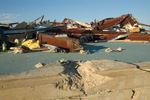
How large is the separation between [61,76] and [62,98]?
0.31m

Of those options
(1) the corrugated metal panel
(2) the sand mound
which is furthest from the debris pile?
(2) the sand mound

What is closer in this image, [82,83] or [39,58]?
[82,83]

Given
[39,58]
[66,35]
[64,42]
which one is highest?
[66,35]

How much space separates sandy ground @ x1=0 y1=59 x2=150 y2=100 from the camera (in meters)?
1.79

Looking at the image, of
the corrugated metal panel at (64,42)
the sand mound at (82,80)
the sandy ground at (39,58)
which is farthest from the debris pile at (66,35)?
the sand mound at (82,80)

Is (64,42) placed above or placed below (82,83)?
above

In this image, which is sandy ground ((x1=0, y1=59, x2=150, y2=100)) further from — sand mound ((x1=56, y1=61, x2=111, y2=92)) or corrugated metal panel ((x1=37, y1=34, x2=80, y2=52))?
corrugated metal panel ((x1=37, y1=34, x2=80, y2=52))

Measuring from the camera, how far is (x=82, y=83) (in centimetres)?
207

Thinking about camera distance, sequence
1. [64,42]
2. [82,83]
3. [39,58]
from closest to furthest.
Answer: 1. [82,83]
2. [39,58]
3. [64,42]

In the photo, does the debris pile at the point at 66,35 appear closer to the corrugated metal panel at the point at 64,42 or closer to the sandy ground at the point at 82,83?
the corrugated metal panel at the point at 64,42

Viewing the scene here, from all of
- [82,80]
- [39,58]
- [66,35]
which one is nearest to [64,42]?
[39,58]

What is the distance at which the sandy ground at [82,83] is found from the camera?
1788 mm

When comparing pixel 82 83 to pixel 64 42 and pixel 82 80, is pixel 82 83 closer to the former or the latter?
pixel 82 80

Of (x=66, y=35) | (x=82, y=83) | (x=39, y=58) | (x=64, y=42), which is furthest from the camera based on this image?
(x=66, y=35)
